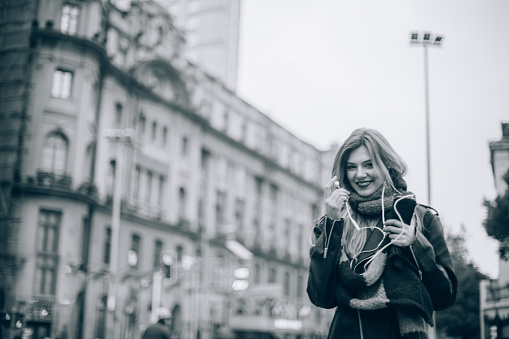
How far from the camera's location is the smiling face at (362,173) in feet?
10.9

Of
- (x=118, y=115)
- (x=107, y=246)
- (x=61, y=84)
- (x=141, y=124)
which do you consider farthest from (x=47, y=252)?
(x=141, y=124)

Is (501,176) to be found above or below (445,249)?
above

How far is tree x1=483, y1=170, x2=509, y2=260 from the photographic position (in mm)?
8936

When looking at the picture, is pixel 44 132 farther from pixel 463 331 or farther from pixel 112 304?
pixel 463 331

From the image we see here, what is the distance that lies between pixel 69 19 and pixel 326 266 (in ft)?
124

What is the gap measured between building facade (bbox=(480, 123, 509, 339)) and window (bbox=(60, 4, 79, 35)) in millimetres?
32469

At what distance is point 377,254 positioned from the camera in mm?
3121

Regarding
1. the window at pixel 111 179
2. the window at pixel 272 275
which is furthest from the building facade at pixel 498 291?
the window at pixel 272 275

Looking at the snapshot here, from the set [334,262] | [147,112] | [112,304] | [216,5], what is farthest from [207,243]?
[334,262]

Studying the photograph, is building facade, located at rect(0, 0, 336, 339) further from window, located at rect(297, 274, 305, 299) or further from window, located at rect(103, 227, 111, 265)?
window, located at rect(297, 274, 305, 299)

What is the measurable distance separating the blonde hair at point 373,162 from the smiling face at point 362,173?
3 cm

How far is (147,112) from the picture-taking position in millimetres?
44312

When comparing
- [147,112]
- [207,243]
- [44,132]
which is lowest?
[207,243]

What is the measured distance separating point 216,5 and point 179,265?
1713 inches
